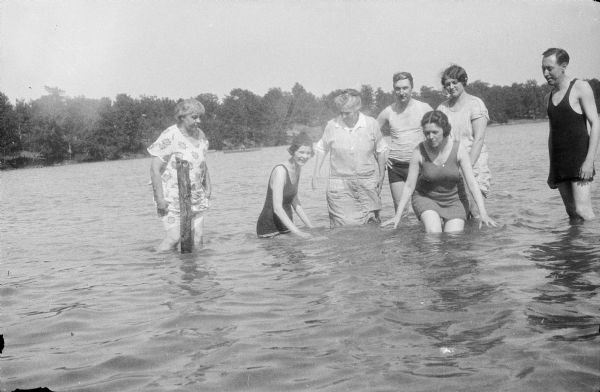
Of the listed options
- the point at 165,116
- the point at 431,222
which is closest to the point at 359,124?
the point at 431,222

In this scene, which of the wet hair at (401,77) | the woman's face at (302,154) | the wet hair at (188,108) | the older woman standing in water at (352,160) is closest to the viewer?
the wet hair at (188,108)

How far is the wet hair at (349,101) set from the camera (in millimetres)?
8297

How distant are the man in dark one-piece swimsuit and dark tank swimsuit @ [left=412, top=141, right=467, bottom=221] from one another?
112 centimetres

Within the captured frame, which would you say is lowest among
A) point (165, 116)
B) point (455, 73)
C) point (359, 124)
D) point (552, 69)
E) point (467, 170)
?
point (467, 170)

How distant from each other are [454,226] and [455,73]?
1959 mm

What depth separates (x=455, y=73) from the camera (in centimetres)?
746

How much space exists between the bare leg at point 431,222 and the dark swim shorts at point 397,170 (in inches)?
49.3

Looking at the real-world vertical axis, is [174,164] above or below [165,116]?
below

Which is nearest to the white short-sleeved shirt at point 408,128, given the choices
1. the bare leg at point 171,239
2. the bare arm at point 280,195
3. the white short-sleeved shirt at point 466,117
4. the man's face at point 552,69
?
the white short-sleeved shirt at point 466,117

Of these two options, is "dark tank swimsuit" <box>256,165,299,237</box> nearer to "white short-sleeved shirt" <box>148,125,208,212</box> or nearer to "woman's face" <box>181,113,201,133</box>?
"white short-sleeved shirt" <box>148,125,208,212</box>

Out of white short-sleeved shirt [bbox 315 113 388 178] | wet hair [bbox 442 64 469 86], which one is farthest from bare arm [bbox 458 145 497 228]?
white short-sleeved shirt [bbox 315 113 388 178]

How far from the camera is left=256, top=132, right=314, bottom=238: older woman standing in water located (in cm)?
766

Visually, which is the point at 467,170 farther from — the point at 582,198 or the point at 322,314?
the point at 322,314

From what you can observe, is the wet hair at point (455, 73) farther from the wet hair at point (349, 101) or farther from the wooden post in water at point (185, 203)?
the wooden post in water at point (185, 203)
